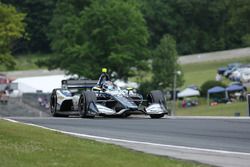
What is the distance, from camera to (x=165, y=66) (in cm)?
7112

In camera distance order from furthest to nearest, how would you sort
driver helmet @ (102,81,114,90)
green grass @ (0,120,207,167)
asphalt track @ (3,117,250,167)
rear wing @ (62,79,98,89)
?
rear wing @ (62,79,98,89) → driver helmet @ (102,81,114,90) → asphalt track @ (3,117,250,167) → green grass @ (0,120,207,167)

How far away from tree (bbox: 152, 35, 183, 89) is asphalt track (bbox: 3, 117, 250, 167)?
49173mm

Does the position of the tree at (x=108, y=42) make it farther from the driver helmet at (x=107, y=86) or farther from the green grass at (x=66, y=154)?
the green grass at (x=66, y=154)

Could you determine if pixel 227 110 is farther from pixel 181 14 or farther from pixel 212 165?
pixel 181 14

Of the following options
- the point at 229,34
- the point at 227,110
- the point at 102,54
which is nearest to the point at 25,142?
the point at 227,110

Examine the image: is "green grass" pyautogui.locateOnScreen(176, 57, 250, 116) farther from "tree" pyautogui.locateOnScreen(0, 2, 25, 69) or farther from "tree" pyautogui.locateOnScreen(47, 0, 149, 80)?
"tree" pyautogui.locateOnScreen(0, 2, 25, 69)

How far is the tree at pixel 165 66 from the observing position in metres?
70.5

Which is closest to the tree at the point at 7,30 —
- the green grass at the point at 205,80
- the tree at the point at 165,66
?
the tree at the point at 165,66

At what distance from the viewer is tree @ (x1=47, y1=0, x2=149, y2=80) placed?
223ft

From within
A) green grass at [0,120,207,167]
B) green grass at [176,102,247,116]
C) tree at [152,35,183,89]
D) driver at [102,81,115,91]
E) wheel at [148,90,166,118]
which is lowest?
green grass at [0,120,207,167]

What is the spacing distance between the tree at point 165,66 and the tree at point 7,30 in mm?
14755

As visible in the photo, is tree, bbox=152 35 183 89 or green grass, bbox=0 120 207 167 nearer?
green grass, bbox=0 120 207 167

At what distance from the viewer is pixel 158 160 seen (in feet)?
40.5

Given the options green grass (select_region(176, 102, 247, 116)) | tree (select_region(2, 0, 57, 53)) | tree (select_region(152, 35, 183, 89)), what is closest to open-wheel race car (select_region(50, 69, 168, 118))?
green grass (select_region(176, 102, 247, 116))
